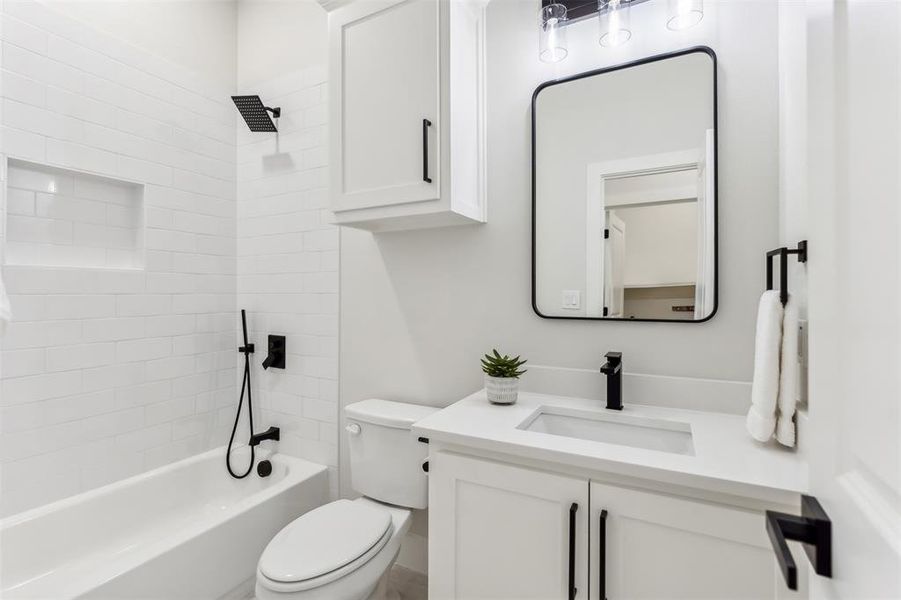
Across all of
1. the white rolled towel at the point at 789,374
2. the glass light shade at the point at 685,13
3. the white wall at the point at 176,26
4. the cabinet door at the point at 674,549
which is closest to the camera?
the cabinet door at the point at 674,549

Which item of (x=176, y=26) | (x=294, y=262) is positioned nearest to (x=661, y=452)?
(x=294, y=262)

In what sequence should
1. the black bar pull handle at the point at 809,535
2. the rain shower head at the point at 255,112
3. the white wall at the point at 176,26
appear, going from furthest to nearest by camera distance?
the rain shower head at the point at 255,112
the white wall at the point at 176,26
the black bar pull handle at the point at 809,535

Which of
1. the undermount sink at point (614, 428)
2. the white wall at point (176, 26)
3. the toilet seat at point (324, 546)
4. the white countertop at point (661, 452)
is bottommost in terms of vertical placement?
the toilet seat at point (324, 546)

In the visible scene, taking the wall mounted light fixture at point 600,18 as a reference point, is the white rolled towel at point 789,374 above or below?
below

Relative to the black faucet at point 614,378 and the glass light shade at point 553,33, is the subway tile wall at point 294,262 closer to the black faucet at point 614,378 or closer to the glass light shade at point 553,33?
the glass light shade at point 553,33

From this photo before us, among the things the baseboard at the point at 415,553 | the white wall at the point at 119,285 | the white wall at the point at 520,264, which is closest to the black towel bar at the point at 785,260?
the white wall at the point at 520,264

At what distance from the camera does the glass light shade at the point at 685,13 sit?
1.37 meters

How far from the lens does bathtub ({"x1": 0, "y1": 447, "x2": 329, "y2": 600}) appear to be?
1.45 m

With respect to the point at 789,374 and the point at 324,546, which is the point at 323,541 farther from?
the point at 789,374

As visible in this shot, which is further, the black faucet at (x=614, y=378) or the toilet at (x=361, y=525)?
the black faucet at (x=614, y=378)

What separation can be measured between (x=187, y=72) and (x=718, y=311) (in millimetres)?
2552

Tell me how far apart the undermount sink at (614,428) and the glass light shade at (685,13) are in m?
1.23

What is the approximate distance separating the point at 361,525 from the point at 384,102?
1.47 metres

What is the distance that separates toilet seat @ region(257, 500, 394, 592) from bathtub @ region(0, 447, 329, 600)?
0.35 metres
